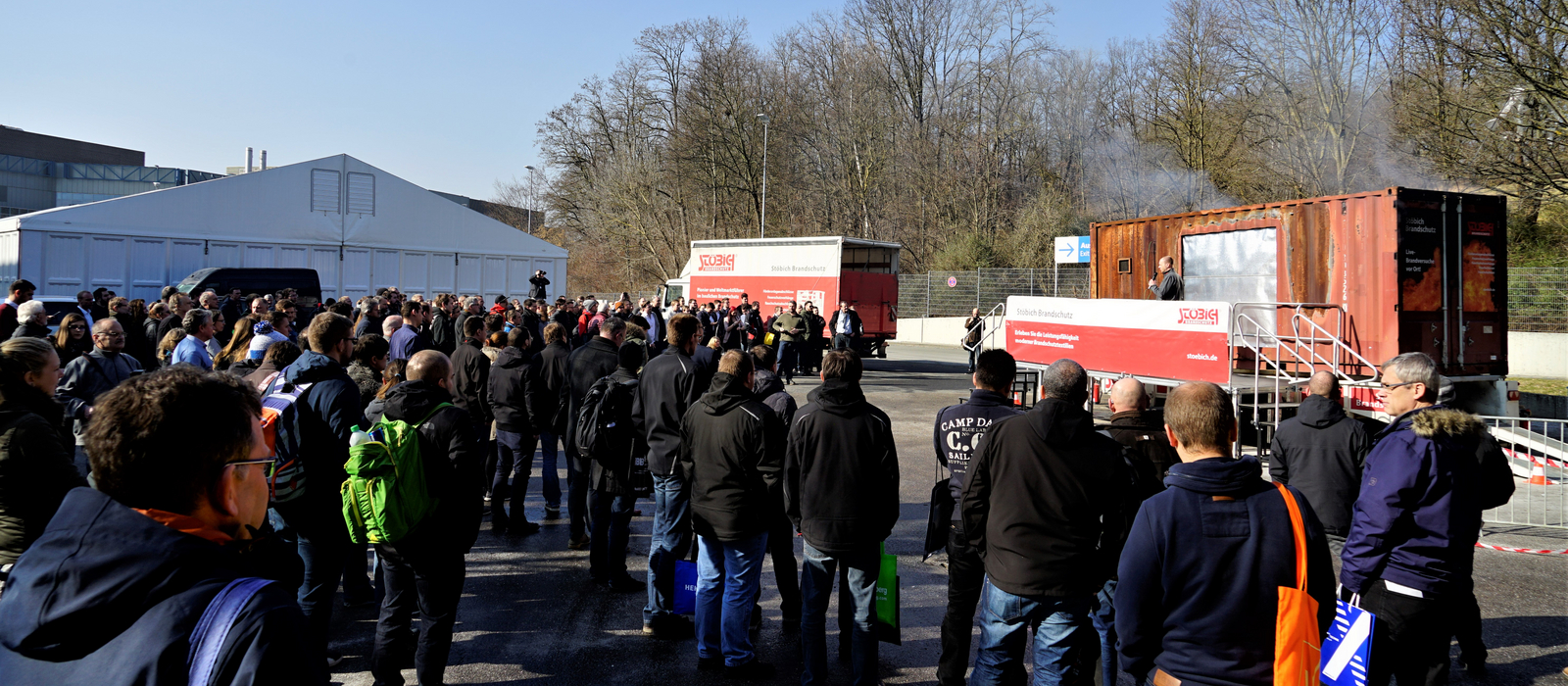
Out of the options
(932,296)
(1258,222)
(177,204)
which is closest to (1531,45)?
(1258,222)

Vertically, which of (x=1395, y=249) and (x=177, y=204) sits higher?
(x=177, y=204)

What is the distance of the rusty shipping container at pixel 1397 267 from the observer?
1034cm

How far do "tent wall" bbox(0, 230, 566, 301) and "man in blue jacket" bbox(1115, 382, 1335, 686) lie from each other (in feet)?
95.5

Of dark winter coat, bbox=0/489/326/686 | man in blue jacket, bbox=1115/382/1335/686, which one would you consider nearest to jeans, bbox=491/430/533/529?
man in blue jacket, bbox=1115/382/1335/686

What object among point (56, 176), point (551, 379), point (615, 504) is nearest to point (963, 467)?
→ point (615, 504)

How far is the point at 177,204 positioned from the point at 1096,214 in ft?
103

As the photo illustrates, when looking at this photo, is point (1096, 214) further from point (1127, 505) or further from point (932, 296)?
point (1127, 505)

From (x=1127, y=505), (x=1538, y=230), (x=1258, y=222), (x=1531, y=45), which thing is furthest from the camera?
(x=1538, y=230)

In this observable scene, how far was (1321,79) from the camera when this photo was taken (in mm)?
26094

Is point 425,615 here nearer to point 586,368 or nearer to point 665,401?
point 665,401

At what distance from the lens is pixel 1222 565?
261 centimetres

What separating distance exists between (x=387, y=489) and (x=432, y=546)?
0.34 meters

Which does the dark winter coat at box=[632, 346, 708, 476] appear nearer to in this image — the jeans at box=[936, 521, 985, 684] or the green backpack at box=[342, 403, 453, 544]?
the green backpack at box=[342, 403, 453, 544]

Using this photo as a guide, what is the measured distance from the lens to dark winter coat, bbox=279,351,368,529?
456 centimetres
